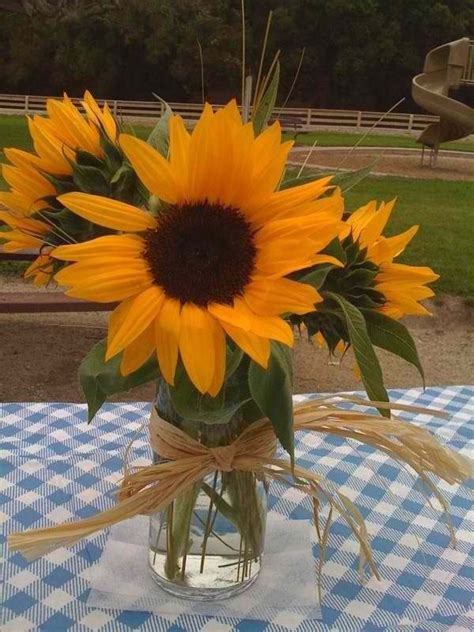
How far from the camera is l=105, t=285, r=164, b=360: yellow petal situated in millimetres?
520

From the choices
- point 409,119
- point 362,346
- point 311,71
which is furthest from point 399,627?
point 311,71

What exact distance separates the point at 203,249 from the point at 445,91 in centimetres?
1260

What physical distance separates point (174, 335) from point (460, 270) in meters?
4.54

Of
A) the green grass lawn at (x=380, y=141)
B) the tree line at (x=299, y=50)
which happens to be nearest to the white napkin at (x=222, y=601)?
the green grass lawn at (x=380, y=141)

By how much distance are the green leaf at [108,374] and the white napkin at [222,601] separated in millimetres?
251

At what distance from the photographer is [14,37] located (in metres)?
24.2

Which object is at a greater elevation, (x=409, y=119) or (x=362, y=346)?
(x=362, y=346)

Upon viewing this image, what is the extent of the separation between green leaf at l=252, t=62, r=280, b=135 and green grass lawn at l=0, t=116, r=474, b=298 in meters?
3.40

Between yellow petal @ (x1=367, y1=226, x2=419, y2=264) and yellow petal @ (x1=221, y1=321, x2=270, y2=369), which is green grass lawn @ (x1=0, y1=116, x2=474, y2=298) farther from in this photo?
yellow petal @ (x1=221, y1=321, x2=270, y2=369)

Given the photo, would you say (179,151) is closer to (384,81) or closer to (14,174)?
(14,174)

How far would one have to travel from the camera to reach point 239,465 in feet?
2.29

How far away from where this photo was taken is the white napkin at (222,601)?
2.46 ft

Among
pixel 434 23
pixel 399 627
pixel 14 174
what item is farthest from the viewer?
pixel 434 23

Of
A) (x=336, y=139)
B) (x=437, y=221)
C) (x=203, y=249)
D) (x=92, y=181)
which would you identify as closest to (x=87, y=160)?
(x=92, y=181)
